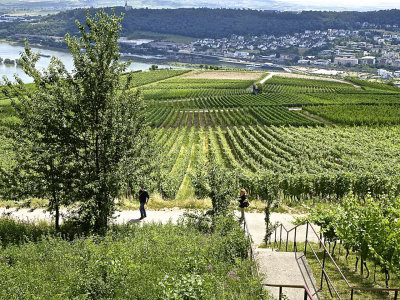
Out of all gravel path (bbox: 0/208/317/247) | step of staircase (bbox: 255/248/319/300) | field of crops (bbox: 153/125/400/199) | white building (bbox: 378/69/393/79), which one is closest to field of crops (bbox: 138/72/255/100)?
field of crops (bbox: 153/125/400/199)

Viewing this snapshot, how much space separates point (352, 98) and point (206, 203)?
7209 centimetres

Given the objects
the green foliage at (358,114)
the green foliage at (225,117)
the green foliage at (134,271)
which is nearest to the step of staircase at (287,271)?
the green foliage at (134,271)

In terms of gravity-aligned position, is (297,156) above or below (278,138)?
below

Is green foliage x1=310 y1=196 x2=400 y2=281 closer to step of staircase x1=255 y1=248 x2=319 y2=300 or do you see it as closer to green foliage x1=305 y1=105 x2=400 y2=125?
Result: step of staircase x1=255 y1=248 x2=319 y2=300

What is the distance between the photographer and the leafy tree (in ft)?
44.0

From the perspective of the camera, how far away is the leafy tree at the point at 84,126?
44.0 ft

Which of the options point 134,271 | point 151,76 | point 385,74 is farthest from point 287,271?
point 385,74

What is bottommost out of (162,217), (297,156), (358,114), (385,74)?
(297,156)

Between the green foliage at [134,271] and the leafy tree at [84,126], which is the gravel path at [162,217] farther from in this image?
the green foliage at [134,271]

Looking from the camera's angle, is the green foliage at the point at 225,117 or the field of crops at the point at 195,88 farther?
the field of crops at the point at 195,88

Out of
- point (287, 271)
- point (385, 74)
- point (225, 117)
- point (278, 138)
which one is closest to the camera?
point (287, 271)

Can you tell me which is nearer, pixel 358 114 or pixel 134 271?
pixel 134 271

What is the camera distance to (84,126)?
1366cm

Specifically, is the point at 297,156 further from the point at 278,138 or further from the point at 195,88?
the point at 195,88
